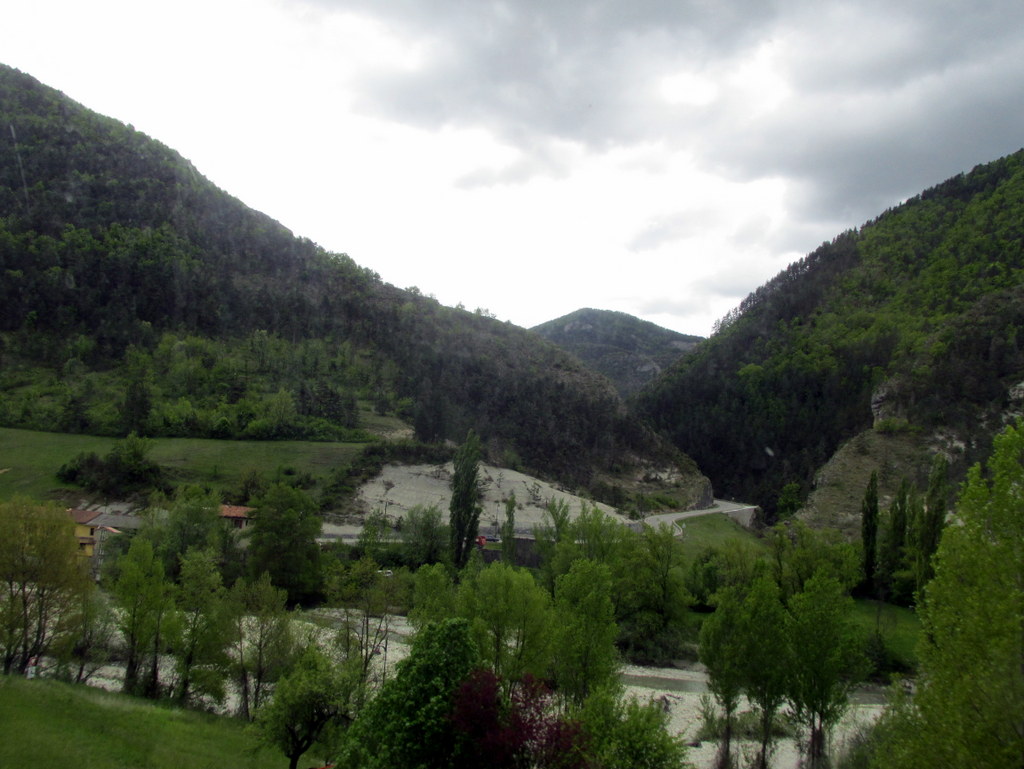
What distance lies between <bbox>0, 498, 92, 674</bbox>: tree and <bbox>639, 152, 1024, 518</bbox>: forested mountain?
70.8 meters

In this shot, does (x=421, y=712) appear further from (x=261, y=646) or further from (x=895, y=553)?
(x=895, y=553)

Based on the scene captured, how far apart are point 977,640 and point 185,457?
63.0m

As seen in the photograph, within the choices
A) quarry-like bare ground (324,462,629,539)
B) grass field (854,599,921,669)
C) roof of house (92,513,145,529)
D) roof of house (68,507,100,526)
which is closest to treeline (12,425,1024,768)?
grass field (854,599,921,669)

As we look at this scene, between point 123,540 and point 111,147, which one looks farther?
point 111,147

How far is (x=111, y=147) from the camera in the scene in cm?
10769

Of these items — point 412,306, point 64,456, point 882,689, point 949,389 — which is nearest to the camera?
A: point 882,689

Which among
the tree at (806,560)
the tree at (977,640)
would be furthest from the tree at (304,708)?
the tree at (806,560)

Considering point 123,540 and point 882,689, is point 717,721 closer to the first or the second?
point 882,689

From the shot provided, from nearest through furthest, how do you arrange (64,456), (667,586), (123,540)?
(667,586) < (123,540) < (64,456)

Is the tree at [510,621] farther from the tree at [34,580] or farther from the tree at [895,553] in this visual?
the tree at [895,553]

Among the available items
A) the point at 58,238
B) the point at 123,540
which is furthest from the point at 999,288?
the point at 58,238

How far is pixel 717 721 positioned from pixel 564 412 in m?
82.7

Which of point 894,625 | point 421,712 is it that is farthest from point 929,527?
point 421,712

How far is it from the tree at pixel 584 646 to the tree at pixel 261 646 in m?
9.75
